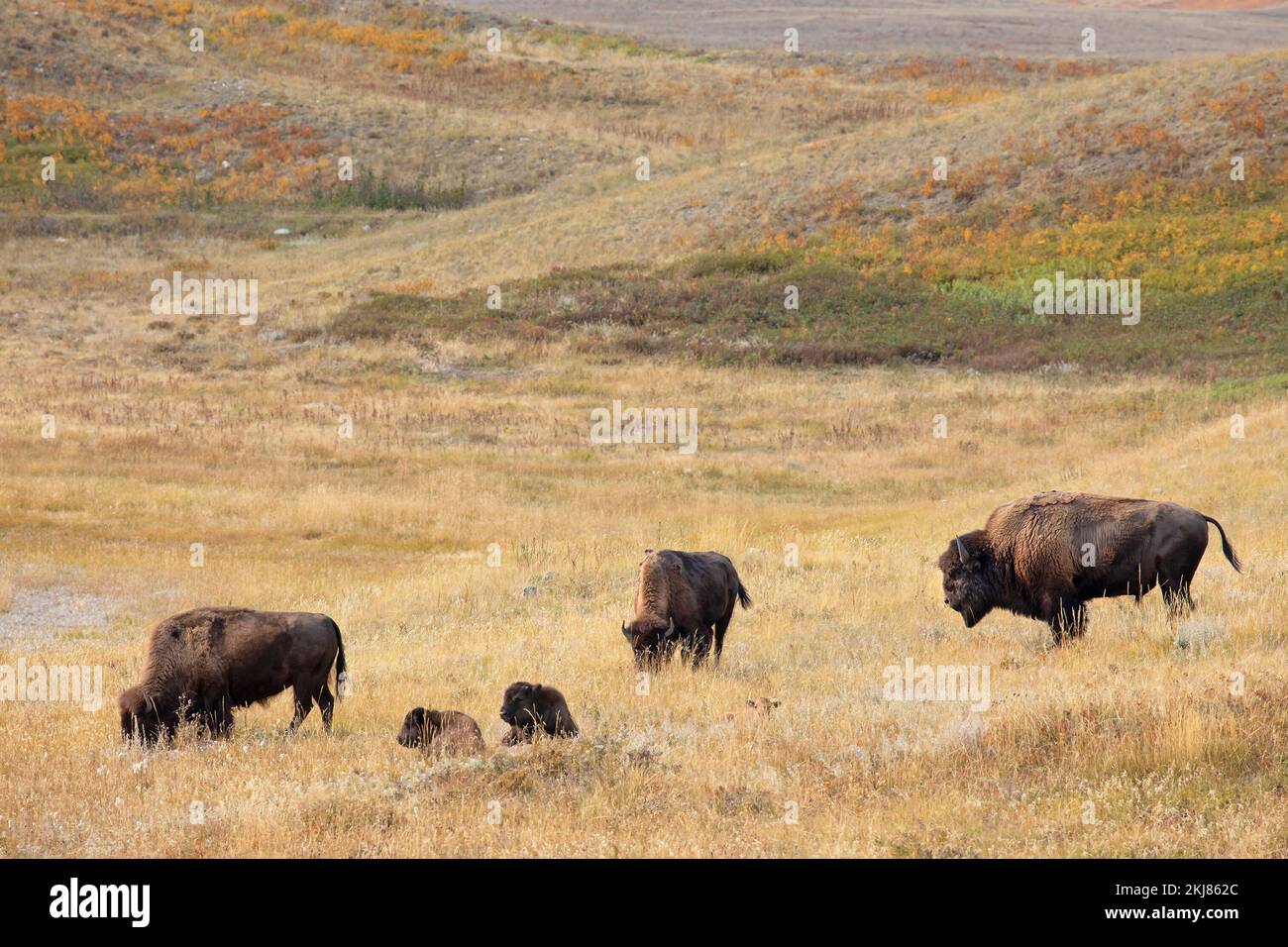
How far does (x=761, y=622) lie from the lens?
1659 cm

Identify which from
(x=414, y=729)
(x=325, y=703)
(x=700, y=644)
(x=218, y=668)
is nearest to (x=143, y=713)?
(x=218, y=668)

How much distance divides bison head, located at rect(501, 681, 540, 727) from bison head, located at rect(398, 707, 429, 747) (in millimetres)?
754

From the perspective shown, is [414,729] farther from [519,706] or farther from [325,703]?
[325,703]

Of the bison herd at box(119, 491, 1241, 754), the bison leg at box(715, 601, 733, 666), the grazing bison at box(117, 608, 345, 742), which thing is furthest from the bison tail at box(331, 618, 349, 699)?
the bison leg at box(715, 601, 733, 666)

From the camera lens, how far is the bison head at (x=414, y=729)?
11.4 metres

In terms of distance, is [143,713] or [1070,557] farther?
[1070,557]

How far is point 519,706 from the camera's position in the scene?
36.9ft

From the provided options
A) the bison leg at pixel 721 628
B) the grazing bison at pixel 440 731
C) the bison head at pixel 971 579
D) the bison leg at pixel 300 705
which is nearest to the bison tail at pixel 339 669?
the bison leg at pixel 300 705

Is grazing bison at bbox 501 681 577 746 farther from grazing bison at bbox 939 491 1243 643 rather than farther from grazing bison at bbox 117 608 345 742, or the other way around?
grazing bison at bbox 939 491 1243 643

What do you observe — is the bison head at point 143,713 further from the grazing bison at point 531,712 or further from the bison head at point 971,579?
the bison head at point 971,579

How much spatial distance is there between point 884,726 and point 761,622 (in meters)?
6.64

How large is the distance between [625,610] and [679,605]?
166 inches

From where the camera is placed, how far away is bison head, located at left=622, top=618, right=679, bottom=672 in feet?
42.9

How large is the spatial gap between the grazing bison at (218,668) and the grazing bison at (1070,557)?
6510mm
